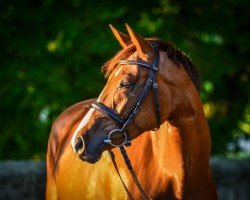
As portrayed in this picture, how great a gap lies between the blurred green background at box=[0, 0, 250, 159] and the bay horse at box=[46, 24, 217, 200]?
5450 millimetres

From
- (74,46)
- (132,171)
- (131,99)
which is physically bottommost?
(74,46)

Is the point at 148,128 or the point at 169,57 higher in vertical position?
the point at 169,57

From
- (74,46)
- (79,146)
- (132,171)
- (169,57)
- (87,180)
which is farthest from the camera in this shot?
(74,46)

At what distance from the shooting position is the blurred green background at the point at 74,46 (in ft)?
37.9

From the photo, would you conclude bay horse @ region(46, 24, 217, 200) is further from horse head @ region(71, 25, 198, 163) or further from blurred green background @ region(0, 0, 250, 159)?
blurred green background @ region(0, 0, 250, 159)

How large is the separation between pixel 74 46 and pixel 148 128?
22.9ft

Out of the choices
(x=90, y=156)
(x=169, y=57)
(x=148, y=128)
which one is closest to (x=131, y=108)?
(x=148, y=128)

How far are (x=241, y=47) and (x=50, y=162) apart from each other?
5.62 metres

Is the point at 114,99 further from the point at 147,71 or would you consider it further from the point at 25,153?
the point at 25,153

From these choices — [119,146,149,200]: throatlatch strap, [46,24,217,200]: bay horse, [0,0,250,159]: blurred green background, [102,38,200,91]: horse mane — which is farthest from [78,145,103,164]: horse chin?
[0,0,250,159]: blurred green background

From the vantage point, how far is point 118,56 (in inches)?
216

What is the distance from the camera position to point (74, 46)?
1222 centimetres

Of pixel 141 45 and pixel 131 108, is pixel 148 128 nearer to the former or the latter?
pixel 131 108

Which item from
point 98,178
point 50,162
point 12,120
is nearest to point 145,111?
point 98,178
